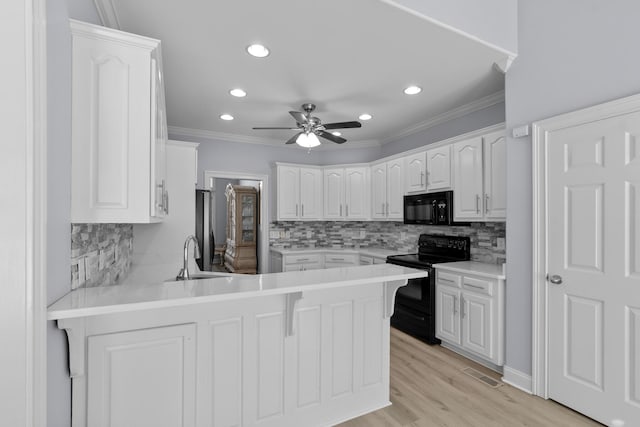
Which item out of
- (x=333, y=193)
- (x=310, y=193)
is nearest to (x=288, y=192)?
(x=310, y=193)

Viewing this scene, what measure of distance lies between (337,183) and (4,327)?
4453 millimetres

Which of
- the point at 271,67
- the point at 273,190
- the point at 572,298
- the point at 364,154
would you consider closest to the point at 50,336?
the point at 271,67

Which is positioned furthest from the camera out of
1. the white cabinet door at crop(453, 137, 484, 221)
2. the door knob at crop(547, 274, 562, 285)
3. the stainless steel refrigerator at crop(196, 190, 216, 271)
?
the stainless steel refrigerator at crop(196, 190, 216, 271)

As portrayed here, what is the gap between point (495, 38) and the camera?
7.97ft

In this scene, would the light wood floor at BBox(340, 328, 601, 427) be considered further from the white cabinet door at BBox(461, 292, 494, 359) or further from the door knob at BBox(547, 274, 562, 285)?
the door knob at BBox(547, 274, 562, 285)

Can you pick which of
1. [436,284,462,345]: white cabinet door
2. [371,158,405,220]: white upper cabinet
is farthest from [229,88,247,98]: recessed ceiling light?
[436,284,462,345]: white cabinet door

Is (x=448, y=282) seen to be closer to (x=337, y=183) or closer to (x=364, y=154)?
(x=337, y=183)

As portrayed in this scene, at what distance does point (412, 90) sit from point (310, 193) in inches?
94.0

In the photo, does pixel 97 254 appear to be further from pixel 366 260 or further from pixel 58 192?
pixel 366 260

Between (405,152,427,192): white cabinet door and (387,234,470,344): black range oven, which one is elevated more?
(405,152,427,192): white cabinet door

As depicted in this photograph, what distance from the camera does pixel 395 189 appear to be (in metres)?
4.43

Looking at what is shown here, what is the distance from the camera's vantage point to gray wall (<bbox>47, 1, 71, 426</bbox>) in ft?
3.64

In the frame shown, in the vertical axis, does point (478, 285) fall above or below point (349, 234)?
below

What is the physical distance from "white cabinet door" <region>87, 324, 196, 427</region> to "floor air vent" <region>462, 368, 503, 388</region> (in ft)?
7.50
